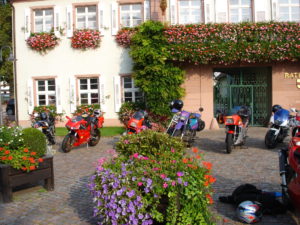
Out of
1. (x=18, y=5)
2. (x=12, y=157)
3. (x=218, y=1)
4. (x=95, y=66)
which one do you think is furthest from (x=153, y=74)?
(x=12, y=157)

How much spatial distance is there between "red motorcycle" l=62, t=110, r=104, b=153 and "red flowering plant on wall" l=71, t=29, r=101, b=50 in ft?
20.2

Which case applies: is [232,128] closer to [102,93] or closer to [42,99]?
[102,93]

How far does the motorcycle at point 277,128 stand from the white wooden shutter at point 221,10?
7.15m

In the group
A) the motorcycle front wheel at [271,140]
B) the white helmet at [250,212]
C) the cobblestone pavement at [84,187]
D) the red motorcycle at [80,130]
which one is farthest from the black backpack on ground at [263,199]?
the red motorcycle at [80,130]

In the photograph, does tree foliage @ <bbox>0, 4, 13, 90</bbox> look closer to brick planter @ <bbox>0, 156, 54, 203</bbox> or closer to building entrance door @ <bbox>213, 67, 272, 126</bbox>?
building entrance door @ <bbox>213, 67, 272, 126</bbox>

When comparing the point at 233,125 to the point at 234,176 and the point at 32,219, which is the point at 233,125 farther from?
the point at 32,219

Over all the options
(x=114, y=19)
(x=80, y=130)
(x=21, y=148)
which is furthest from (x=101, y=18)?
(x=21, y=148)

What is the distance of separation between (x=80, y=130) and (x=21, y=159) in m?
4.84

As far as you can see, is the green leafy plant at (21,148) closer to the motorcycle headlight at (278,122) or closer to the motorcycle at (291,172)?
the motorcycle at (291,172)

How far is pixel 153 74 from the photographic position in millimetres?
15000

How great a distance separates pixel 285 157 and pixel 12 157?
3776 millimetres

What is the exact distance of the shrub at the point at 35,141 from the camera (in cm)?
595

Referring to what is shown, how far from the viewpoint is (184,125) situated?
9.98m

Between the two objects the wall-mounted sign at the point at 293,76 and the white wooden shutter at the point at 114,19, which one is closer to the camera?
the wall-mounted sign at the point at 293,76
